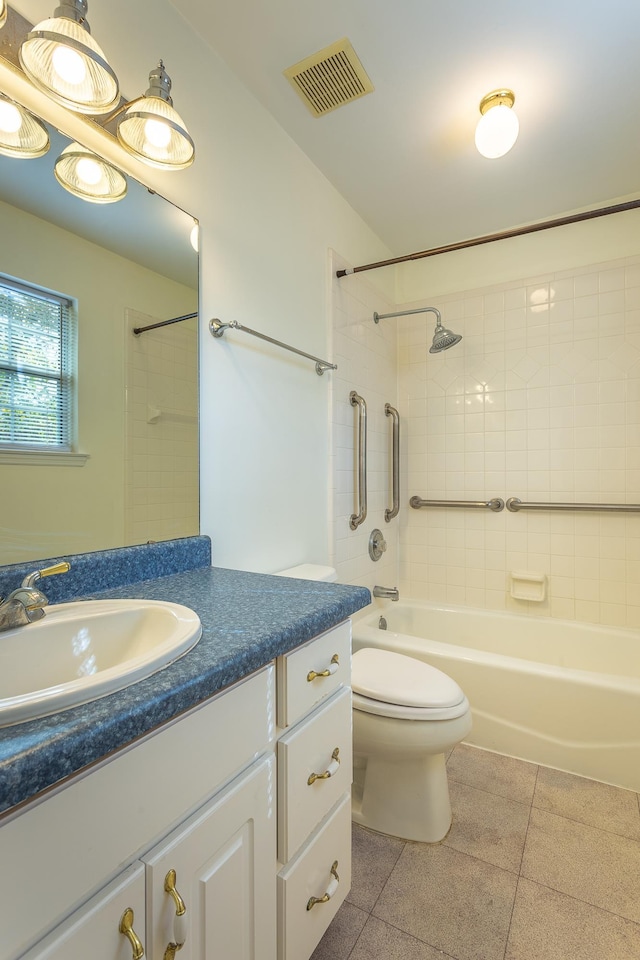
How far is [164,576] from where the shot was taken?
46.3 inches

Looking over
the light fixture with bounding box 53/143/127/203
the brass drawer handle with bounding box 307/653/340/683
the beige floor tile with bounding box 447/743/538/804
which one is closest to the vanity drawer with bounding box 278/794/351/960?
the brass drawer handle with bounding box 307/653/340/683

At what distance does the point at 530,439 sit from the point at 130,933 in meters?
2.46

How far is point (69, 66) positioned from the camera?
34.6 inches

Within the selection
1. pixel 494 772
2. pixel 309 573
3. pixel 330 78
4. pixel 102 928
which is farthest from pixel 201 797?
pixel 330 78

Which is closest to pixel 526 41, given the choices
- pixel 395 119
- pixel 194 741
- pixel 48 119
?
pixel 395 119

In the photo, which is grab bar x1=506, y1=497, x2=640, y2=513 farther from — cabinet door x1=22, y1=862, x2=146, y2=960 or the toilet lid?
cabinet door x1=22, y1=862, x2=146, y2=960

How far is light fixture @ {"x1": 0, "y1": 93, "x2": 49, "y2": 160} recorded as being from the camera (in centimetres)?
88

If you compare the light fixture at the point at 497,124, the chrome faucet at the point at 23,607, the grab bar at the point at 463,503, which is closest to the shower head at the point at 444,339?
the light fixture at the point at 497,124

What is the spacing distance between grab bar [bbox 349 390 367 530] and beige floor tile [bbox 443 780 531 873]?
113cm

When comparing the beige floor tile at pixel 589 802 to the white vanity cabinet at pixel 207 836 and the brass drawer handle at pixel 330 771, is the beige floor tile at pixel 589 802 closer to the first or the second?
the white vanity cabinet at pixel 207 836

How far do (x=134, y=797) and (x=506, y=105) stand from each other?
2.19m

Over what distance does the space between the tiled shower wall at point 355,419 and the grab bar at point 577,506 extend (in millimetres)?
678

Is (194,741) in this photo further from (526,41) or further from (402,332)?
(402,332)

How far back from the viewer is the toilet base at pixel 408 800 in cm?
142
